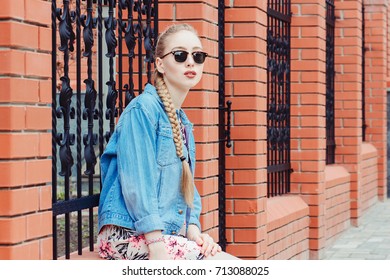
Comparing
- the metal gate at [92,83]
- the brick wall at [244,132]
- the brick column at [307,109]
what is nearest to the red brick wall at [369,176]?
the brick wall at [244,132]

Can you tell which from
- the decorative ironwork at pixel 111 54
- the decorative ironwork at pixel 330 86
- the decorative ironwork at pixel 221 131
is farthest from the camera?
the decorative ironwork at pixel 330 86

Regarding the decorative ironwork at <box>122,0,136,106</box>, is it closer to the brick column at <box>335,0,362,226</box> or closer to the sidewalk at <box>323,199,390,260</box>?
the sidewalk at <box>323,199,390,260</box>

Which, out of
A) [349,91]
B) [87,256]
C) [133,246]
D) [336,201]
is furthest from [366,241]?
[133,246]

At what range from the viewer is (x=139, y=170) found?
4.14m

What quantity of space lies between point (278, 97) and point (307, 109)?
56 cm

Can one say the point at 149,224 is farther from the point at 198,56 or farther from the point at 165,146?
the point at 198,56

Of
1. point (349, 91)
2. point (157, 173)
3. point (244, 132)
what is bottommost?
point (157, 173)

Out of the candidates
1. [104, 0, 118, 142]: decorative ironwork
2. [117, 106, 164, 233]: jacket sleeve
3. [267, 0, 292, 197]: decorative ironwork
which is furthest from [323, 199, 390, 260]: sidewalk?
[117, 106, 164, 233]: jacket sleeve

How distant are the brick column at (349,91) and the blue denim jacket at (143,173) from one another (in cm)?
749

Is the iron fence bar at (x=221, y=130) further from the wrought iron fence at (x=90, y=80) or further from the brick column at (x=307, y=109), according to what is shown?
the brick column at (x=307, y=109)

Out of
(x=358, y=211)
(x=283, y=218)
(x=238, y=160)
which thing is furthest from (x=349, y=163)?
(x=238, y=160)

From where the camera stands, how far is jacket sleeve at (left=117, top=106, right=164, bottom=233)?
13.5 ft

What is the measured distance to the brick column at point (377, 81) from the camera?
47.7 feet
